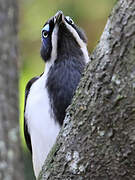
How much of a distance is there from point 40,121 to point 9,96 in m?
1.14

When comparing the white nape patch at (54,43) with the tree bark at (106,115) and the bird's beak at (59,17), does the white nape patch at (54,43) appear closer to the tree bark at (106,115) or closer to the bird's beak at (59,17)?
the bird's beak at (59,17)

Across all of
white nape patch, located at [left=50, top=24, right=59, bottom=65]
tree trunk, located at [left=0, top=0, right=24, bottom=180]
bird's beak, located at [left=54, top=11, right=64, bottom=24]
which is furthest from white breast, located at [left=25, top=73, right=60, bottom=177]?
tree trunk, located at [left=0, top=0, right=24, bottom=180]

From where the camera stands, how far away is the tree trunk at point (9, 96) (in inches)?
176

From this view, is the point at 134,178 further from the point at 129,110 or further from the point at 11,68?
the point at 11,68

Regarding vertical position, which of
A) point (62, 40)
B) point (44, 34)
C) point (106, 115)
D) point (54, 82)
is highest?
point (44, 34)

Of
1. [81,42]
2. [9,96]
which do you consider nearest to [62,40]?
[81,42]

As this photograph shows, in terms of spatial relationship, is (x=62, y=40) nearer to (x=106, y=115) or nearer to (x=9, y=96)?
(x=9, y=96)

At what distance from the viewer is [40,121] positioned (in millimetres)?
3598

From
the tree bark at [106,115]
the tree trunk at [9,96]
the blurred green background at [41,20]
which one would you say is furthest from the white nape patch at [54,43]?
the blurred green background at [41,20]

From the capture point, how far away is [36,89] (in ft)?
12.1

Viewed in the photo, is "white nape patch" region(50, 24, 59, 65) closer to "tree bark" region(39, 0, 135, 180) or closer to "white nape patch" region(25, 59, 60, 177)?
"white nape patch" region(25, 59, 60, 177)

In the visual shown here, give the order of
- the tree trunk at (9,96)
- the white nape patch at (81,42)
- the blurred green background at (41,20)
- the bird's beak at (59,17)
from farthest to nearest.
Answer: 1. the blurred green background at (41,20)
2. the tree trunk at (9,96)
3. the white nape patch at (81,42)
4. the bird's beak at (59,17)

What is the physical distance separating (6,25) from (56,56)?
1268 millimetres

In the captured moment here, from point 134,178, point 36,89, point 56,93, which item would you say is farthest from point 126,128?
point 36,89
